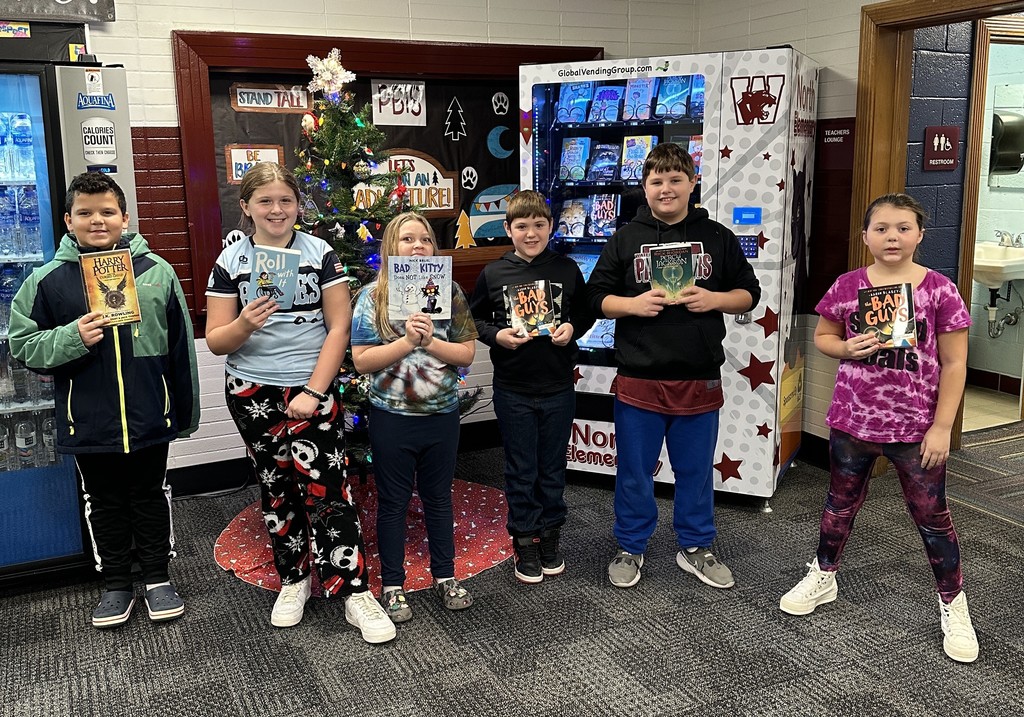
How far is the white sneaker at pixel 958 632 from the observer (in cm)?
283

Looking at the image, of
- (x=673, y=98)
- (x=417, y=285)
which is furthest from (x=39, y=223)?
(x=673, y=98)

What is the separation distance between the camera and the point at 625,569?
3410 mm

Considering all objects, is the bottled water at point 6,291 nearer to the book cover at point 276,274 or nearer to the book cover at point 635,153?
the book cover at point 276,274

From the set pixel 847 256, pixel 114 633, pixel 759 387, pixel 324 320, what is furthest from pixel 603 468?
pixel 114 633

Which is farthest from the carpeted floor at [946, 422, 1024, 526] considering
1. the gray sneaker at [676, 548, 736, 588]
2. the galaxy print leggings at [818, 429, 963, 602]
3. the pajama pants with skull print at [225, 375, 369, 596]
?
the pajama pants with skull print at [225, 375, 369, 596]

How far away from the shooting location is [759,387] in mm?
4172

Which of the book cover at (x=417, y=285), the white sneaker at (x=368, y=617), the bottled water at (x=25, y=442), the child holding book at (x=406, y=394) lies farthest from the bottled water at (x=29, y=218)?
the white sneaker at (x=368, y=617)

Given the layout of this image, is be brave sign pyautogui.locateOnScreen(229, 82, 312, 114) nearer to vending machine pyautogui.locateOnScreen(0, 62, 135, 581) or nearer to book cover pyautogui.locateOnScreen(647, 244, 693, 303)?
vending machine pyautogui.locateOnScreen(0, 62, 135, 581)

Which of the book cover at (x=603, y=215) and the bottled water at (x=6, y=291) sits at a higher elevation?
the book cover at (x=603, y=215)

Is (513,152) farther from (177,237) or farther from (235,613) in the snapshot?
(235,613)

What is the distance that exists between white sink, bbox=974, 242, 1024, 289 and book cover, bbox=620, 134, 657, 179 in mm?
3039

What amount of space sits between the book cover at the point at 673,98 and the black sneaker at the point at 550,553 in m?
2.06

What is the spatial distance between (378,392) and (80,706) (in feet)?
4.36

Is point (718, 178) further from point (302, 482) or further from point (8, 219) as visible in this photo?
point (8, 219)
